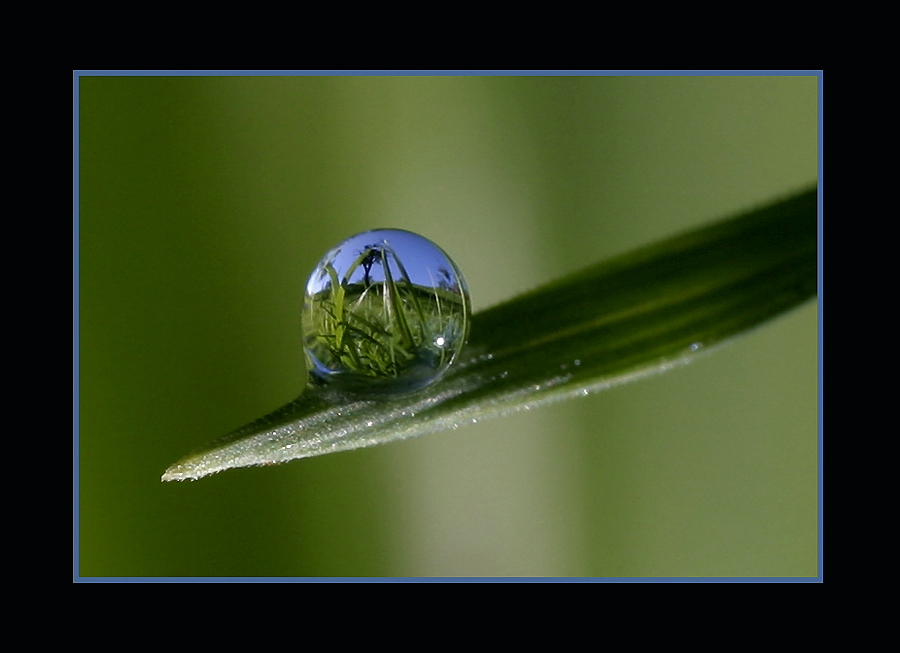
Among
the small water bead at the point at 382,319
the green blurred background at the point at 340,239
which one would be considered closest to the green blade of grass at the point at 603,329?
the small water bead at the point at 382,319

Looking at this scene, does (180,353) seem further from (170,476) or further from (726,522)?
(726,522)

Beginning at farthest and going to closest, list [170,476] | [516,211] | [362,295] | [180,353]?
[516,211] < [180,353] < [362,295] < [170,476]

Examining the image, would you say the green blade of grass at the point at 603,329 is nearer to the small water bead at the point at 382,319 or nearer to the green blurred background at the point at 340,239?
the small water bead at the point at 382,319

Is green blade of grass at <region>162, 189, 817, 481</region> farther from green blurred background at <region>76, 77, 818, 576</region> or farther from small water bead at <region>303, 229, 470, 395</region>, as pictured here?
green blurred background at <region>76, 77, 818, 576</region>

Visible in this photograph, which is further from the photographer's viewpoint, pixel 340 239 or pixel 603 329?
pixel 340 239

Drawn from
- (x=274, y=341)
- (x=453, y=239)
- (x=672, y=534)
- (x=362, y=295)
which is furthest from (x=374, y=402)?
(x=672, y=534)
